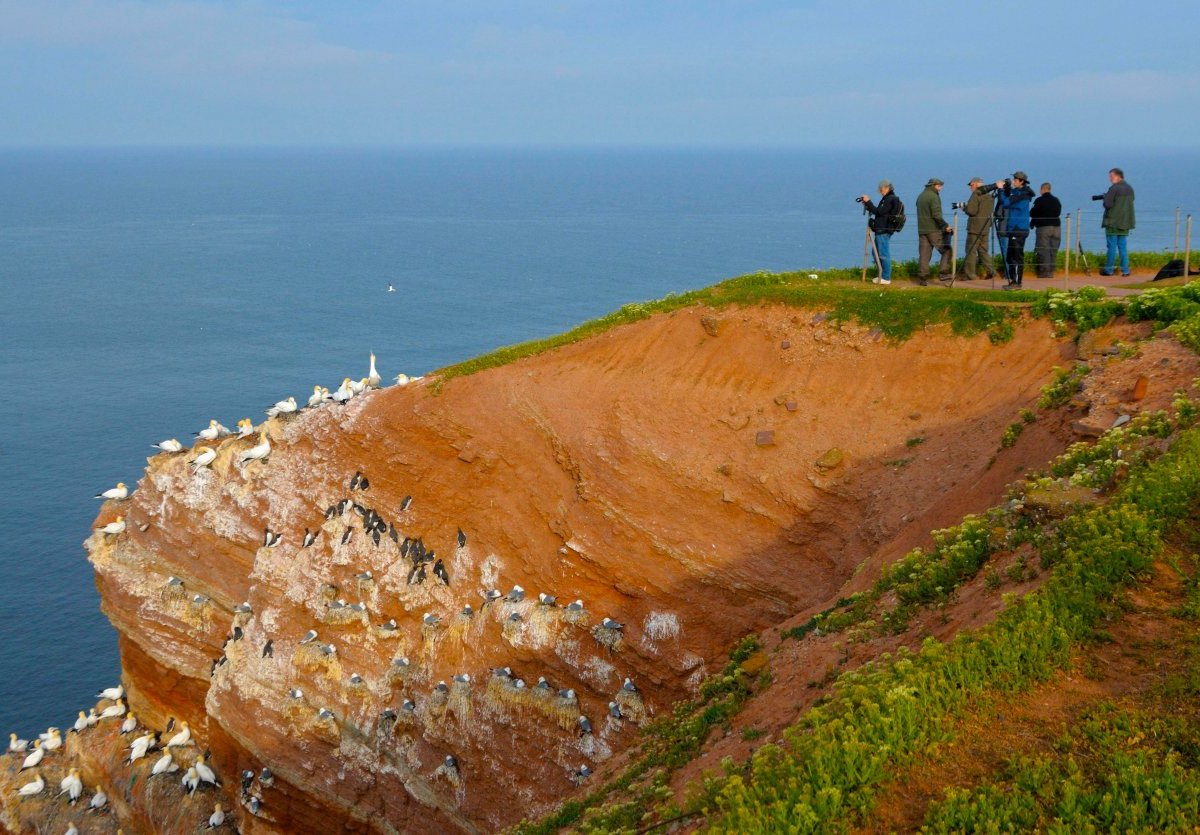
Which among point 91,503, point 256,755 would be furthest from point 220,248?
point 256,755

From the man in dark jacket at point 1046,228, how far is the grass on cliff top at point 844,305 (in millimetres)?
3987

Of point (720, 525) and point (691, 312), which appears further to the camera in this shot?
point (691, 312)

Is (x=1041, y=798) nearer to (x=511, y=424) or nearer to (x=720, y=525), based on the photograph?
(x=720, y=525)

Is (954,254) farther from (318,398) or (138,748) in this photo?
(138,748)

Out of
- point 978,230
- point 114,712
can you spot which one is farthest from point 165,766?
point 978,230

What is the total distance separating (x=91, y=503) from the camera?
51.2 meters

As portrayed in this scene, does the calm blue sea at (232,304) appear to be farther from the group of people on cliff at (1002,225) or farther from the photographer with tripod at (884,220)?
the photographer with tripod at (884,220)

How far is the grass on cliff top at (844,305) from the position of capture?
24.9m

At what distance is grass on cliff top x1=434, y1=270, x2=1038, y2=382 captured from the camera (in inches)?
980

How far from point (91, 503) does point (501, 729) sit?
35842mm

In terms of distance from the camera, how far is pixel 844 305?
26641 millimetres

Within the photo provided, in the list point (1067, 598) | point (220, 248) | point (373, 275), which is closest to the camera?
point (1067, 598)

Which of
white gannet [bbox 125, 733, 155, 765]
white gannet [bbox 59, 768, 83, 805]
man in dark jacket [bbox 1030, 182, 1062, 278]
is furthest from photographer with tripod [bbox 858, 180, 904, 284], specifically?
white gannet [bbox 59, 768, 83, 805]

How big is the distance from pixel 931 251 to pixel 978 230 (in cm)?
138
